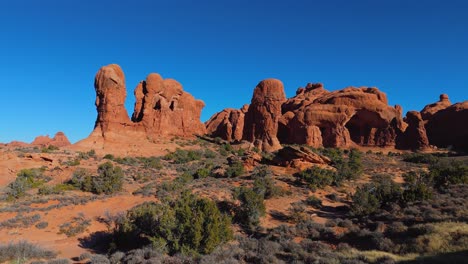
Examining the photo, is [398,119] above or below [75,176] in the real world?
above

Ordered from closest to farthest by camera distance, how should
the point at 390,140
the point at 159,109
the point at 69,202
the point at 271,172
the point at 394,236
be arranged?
the point at 394,236 → the point at 69,202 → the point at 271,172 → the point at 159,109 → the point at 390,140

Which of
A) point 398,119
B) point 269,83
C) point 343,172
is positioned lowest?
point 343,172

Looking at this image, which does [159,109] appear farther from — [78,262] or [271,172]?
[78,262]

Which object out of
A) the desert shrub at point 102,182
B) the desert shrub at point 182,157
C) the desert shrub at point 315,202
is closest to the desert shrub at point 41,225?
the desert shrub at point 102,182

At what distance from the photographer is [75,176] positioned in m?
21.2

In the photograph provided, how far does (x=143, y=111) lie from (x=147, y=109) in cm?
64

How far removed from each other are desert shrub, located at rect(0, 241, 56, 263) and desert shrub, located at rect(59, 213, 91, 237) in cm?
274

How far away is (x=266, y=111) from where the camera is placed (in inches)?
1542

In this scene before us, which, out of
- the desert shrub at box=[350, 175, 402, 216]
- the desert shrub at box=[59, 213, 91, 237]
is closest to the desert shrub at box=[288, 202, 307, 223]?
the desert shrub at box=[350, 175, 402, 216]

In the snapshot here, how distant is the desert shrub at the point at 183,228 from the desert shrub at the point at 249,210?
2.77 metres

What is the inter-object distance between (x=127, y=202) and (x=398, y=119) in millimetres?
47889

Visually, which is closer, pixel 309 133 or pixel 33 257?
pixel 33 257

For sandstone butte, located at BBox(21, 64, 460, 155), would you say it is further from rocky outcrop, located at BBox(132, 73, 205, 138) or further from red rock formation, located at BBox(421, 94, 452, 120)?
red rock formation, located at BBox(421, 94, 452, 120)

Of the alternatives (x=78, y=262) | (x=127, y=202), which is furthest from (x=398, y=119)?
(x=78, y=262)
